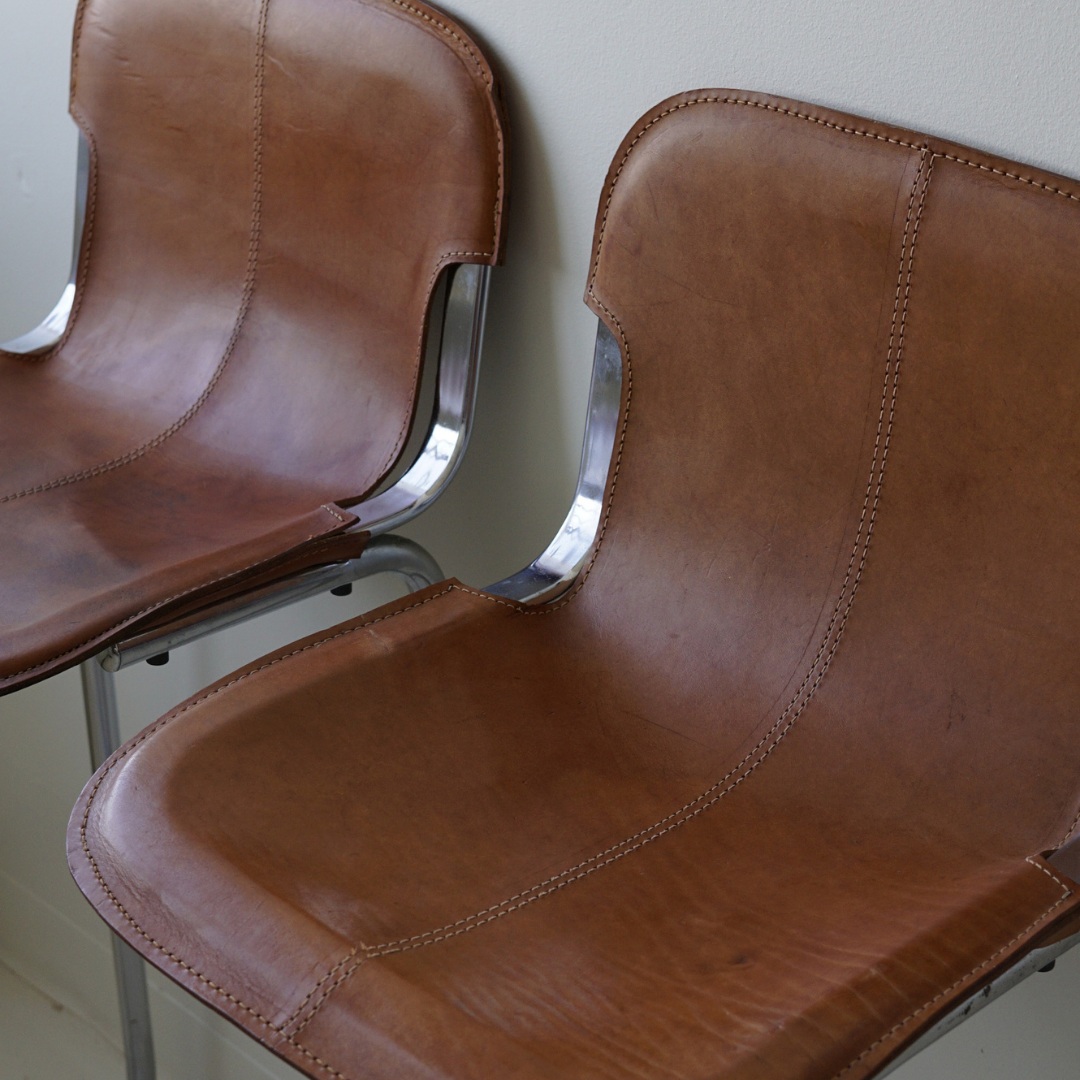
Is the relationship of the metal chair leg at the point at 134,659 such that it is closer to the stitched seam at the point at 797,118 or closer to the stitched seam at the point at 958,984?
the stitched seam at the point at 797,118

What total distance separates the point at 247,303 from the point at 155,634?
46cm

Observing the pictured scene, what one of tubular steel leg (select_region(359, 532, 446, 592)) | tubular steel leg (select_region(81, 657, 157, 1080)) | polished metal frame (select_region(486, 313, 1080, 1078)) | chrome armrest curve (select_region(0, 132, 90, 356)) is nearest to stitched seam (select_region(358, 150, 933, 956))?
polished metal frame (select_region(486, 313, 1080, 1078))

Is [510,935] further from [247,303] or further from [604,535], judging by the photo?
[247,303]

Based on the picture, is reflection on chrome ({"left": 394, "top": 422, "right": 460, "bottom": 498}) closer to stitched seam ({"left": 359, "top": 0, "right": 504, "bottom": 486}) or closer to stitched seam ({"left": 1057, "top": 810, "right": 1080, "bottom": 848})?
stitched seam ({"left": 359, "top": 0, "right": 504, "bottom": 486})

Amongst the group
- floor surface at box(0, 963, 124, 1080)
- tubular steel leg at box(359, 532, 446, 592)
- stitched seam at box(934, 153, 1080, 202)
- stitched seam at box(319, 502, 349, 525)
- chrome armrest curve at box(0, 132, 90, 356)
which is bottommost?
floor surface at box(0, 963, 124, 1080)

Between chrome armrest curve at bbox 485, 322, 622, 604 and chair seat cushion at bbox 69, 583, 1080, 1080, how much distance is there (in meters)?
0.03

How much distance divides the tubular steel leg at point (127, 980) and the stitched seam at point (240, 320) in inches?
8.1

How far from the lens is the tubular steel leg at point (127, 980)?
3.75ft

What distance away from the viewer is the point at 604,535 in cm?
107

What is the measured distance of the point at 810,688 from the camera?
0.96m

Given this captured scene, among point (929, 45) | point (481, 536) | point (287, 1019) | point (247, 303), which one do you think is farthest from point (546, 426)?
point (287, 1019)

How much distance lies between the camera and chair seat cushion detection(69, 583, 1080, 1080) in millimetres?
660

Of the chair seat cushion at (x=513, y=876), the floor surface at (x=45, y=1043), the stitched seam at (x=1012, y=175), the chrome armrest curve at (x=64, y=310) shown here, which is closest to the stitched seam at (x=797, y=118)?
the stitched seam at (x=1012, y=175)

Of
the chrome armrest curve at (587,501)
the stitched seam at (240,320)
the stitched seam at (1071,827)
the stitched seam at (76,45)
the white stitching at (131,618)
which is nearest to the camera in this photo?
the stitched seam at (1071,827)
